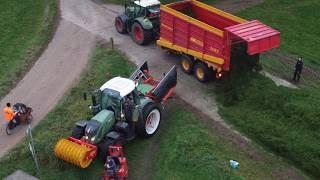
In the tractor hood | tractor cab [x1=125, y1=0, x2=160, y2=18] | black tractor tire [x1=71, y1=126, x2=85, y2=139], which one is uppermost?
tractor cab [x1=125, y1=0, x2=160, y2=18]

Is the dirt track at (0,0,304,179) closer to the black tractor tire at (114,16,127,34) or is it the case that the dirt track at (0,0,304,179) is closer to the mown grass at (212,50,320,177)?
the black tractor tire at (114,16,127,34)

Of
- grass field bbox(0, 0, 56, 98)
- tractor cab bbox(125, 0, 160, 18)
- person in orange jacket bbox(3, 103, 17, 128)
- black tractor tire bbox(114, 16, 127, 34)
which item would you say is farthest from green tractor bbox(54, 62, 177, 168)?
black tractor tire bbox(114, 16, 127, 34)

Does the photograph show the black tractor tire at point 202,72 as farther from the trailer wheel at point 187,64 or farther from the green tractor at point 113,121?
the green tractor at point 113,121

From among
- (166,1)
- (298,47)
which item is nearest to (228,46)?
(298,47)

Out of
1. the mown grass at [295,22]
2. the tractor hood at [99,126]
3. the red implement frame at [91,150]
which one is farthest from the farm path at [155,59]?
the mown grass at [295,22]

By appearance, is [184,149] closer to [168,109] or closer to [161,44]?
[168,109]

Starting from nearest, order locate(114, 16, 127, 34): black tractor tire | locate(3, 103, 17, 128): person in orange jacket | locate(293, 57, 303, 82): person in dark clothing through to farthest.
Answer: locate(3, 103, 17, 128): person in orange jacket < locate(293, 57, 303, 82): person in dark clothing < locate(114, 16, 127, 34): black tractor tire

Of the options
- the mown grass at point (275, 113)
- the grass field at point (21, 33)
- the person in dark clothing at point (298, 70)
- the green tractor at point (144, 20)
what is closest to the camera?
the mown grass at point (275, 113)

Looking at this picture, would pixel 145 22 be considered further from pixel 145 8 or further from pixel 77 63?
pixel 77 63
